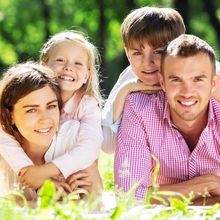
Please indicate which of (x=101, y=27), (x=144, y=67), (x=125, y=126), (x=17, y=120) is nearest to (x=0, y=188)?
(x=17, y=120)

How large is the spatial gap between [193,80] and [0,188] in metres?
1.28

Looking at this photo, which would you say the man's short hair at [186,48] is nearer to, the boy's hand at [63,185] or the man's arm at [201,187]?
the man's arm at [201,187]

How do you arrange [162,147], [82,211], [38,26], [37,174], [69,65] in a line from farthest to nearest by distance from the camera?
[38,26], [69,65], [162,147], [37,174], [82,211]

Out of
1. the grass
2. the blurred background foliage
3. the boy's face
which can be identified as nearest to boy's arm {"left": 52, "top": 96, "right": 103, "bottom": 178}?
the boy's face

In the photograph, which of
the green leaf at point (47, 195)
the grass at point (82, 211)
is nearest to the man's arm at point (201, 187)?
the grass at point (82, 211)

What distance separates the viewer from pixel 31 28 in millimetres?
34406

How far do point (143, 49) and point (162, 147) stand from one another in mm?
585

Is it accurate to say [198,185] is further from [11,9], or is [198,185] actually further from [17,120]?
[11,9]

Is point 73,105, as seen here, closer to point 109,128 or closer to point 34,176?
point 109,128

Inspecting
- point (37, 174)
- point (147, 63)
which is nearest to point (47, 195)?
point (37, 174)

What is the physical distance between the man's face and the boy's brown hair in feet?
0.93

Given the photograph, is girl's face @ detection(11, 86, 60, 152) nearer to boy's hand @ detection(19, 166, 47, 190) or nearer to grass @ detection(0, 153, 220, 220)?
boy's hand @ detection(19, 166, 47, 190)

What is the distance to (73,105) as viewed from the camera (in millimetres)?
4457

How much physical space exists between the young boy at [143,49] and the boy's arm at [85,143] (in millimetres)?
117
